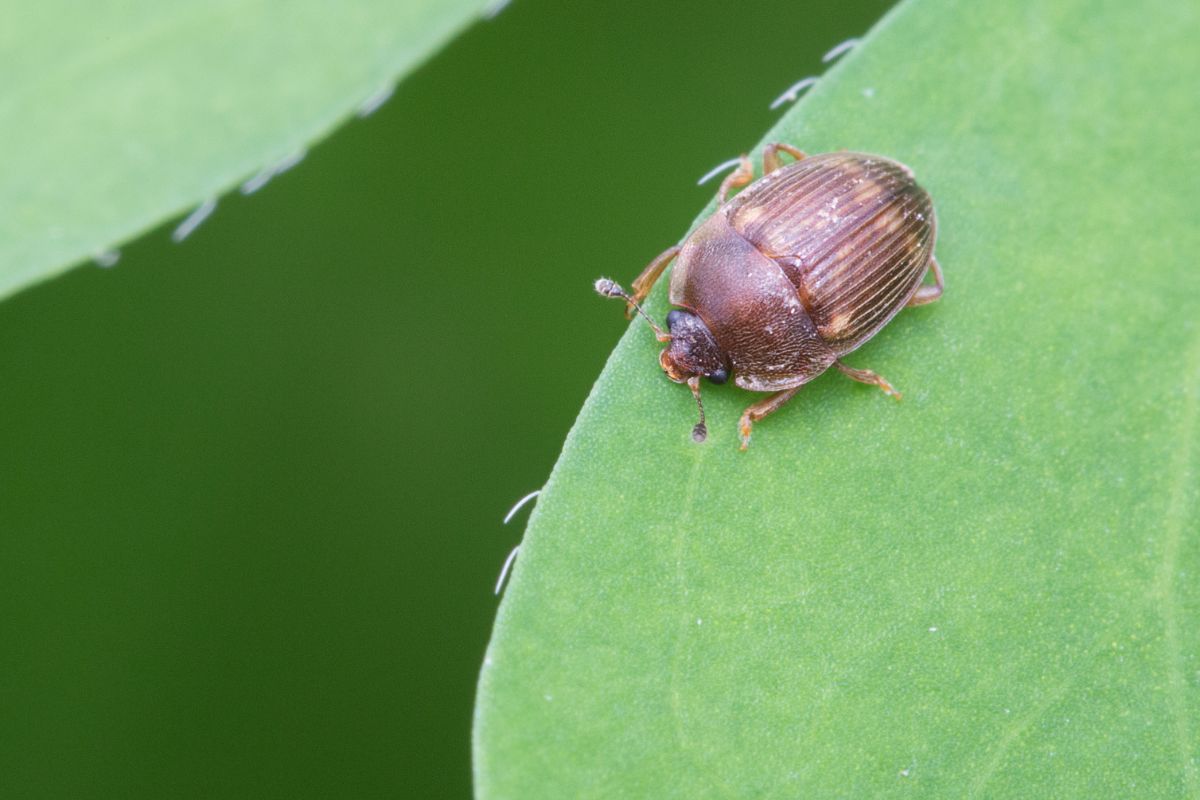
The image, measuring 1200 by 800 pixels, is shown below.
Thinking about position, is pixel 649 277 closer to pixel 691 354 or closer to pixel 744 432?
pixel 691 354

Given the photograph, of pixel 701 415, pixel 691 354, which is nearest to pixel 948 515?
pixel 701 415

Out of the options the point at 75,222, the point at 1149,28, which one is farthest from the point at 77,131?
the point at 1149,28

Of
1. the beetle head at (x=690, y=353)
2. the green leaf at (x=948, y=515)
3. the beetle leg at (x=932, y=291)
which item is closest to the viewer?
the green leaf at (x=948, y=515)

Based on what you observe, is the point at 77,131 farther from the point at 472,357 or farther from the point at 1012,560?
the point at 1012,560

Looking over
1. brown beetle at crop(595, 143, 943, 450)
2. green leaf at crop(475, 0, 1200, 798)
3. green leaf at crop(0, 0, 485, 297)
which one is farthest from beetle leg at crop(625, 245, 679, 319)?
green leaf at crop(0, 0, 485, 297)

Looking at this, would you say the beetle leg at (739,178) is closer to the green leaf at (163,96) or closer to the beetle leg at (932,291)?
the beetle leg at (932,291)

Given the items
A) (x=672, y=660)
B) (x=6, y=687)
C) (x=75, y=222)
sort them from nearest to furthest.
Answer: (x=672, y=660)
(x=75, y=222)
(x=6, y=687)

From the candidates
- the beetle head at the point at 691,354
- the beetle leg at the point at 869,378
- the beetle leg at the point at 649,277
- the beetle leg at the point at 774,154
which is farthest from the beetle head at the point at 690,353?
the beetle leg at the point at 774,154
